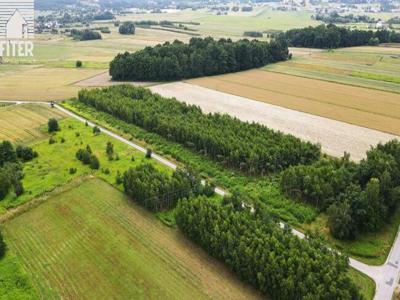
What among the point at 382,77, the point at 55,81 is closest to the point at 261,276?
the point at 382,77

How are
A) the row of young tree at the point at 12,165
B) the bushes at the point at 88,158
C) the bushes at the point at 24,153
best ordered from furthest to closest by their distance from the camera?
the bushes at the point at 24,153 < the bushes at the point at 88,158 < the row of young tree at the point at 12,165

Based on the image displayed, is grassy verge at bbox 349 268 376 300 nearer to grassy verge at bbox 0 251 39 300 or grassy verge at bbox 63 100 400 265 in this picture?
grassy verge at bbox 63 100 400 265

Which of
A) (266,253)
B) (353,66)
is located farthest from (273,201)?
(353,66)

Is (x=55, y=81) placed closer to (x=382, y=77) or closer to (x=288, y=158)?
(x=288, y=158)

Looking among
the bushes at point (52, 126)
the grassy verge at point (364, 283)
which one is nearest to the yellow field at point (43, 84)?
the bushes at point (52, 126)

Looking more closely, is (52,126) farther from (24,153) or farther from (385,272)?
(385,272)

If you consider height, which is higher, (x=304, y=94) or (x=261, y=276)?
(x=304, y=94)

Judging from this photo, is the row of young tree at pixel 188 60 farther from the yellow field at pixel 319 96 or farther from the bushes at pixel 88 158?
the bushes at pixel 88 158
